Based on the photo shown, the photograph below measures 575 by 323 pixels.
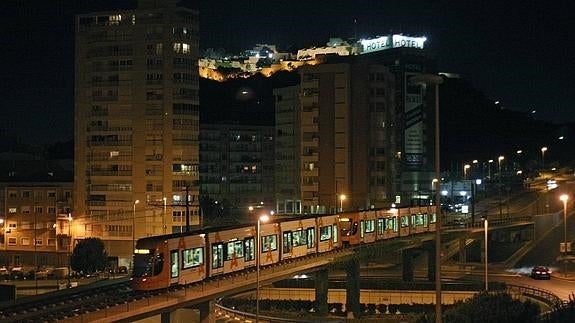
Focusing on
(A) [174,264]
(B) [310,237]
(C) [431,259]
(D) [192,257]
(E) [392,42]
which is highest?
(E) [392,42]

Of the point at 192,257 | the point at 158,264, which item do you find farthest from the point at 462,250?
the point at 158,264

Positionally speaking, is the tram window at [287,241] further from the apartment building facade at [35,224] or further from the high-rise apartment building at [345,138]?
the high-rise apartment building at [345,138]

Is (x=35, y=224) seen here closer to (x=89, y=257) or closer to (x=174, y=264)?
(x=89, y=257)

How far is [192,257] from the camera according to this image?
109 ft

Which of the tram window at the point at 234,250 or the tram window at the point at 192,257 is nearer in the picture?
the tram window at the point at 192,257

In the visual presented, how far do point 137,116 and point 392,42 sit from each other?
70.2 m

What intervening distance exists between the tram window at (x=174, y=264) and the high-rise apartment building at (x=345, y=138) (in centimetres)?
5712

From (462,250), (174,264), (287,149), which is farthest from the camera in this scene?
(287,149)

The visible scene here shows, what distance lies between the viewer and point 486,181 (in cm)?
12344

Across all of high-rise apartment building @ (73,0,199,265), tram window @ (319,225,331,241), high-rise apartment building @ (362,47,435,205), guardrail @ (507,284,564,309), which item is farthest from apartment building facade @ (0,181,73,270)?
guardrail @ (507,284,564,309)

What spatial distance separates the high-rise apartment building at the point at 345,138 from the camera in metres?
89.7

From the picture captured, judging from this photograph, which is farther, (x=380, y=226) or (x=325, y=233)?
(x=380, y=226)

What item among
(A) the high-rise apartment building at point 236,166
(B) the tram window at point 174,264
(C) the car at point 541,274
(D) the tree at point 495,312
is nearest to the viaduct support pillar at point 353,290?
(C) the car at point 541,274

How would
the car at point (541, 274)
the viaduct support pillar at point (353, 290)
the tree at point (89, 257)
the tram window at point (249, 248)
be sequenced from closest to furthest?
the tram window at point (249, 248) < the viaduct support pillar at point (353, 290) < the car at point (541, 274) < the tree at point (89, 257)
